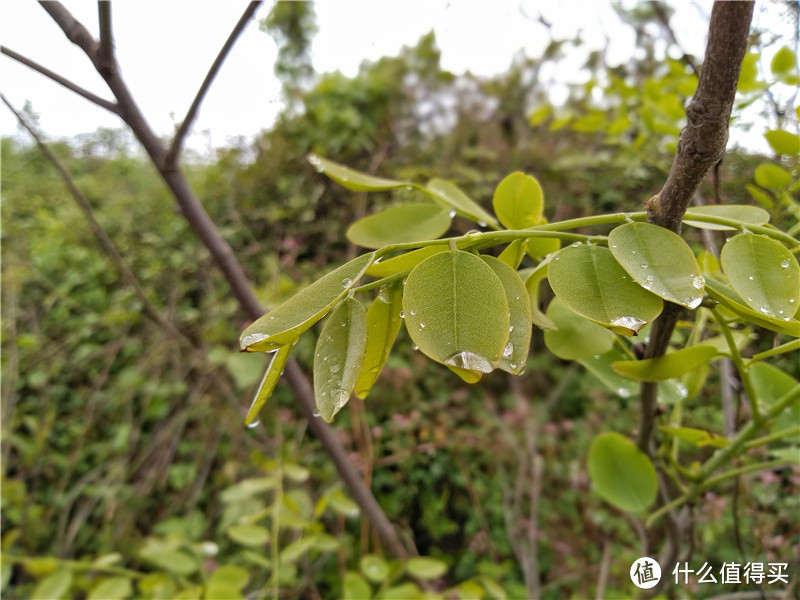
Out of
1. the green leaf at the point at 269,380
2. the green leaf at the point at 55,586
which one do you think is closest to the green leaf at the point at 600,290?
the green leaf at the point at 269,380

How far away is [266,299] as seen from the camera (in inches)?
34.7

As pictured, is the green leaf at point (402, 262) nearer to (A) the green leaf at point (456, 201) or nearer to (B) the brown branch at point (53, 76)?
(A) the green leaf at point (456, 201)

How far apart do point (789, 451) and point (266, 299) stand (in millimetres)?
769

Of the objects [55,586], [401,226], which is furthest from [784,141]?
[55,586]

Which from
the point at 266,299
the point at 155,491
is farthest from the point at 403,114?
the point at 155,491

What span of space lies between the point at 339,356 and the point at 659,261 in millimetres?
139

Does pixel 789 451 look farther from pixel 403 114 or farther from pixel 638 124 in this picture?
pixel 403 114

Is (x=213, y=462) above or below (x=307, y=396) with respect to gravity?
below

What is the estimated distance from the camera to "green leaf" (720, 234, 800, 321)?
201 millimetres

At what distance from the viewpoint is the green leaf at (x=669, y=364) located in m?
0.23

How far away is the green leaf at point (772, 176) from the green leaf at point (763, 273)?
0.13m

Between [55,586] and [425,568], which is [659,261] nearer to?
→ [425,568]

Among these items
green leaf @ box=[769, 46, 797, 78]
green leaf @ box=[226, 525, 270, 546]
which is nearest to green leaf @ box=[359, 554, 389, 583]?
green leaf @ box=[226, 525, 270, 546]

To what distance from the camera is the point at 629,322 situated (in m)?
0.18
